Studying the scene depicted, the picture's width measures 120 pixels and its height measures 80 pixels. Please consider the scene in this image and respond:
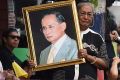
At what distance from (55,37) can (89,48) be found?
0.45 m

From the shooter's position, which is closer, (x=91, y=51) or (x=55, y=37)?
(x=91, y=51)

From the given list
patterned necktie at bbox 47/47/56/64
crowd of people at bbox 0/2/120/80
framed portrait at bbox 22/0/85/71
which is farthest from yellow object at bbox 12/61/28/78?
patterned necktie at bbox 47/47/56/64

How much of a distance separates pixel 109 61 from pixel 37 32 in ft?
3.13

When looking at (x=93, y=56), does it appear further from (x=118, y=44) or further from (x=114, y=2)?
(x=114, y=2)

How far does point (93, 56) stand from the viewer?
640cm

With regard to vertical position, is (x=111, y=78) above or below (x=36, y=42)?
below

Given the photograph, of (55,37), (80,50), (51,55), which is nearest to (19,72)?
(51,55)

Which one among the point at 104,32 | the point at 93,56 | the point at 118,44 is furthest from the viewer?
the point at 104,32

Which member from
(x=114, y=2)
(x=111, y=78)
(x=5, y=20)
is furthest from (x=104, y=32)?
(x=111, y=78)

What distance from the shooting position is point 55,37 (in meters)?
6.61

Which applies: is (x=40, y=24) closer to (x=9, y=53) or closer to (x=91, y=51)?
(x=91, y=51)

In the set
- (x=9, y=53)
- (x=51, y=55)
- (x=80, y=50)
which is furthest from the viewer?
(x=9, y=53)

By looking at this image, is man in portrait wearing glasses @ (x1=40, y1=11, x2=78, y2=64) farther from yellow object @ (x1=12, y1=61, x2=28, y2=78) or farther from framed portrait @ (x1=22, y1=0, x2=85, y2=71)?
yellow object @ (x1=12, y1=61, x2=28, y2=78)

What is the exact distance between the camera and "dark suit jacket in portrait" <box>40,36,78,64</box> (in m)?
6.50
